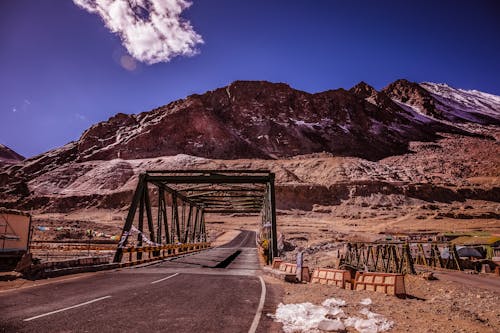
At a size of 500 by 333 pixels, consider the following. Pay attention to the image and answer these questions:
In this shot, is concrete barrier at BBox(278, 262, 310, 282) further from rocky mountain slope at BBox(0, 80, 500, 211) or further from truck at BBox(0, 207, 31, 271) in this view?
rocky mountain slope at BBox(0, 80, 500, 211)

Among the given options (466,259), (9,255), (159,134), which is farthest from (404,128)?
(9,255)

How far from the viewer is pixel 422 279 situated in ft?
52.1

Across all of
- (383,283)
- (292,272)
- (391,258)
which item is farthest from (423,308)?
(391,258)

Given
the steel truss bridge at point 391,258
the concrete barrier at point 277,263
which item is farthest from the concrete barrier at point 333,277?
the steel truss bridge at point 391,258

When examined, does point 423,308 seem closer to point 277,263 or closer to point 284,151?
point 277,263

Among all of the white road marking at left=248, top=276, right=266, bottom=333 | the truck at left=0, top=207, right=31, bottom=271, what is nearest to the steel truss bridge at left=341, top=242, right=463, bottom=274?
the white road marking at left=248, top=276, right=266, bottom=333

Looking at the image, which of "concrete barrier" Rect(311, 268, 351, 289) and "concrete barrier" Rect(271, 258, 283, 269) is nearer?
"concrete barrier" Rect(311, 268, 351, 289)

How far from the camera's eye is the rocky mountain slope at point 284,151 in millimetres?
96062

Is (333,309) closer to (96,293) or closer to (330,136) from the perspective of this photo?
(96,293)

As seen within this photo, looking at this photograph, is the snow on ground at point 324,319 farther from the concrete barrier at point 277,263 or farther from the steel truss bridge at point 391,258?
the steel truss bridge at point 391,258

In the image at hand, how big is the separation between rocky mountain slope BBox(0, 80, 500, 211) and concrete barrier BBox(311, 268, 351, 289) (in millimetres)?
82050

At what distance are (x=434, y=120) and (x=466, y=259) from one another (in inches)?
7817

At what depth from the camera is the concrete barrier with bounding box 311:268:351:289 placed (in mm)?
10930

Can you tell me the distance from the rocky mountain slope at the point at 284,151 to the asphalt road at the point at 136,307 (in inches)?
3361
